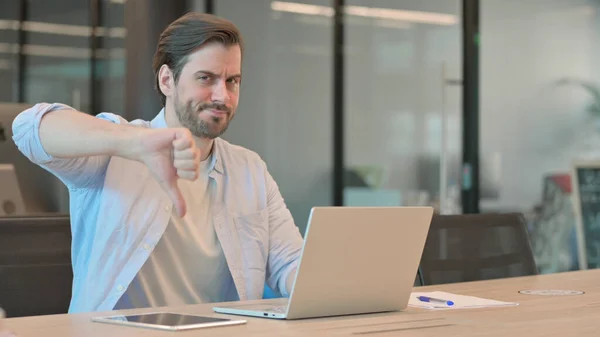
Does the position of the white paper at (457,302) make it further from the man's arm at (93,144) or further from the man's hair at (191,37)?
the man's hair at (191,37)

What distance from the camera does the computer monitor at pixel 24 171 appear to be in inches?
124

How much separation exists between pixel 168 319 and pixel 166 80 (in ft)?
3.15

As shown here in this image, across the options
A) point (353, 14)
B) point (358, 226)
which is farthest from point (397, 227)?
point (353, 14)

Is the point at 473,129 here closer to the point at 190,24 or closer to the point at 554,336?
the point at 190,24

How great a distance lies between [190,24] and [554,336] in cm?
128

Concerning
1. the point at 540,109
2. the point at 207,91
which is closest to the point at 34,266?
the point at 207,91

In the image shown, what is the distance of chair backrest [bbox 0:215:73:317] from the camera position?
2213mm

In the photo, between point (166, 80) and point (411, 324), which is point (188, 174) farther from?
point (166, 80)

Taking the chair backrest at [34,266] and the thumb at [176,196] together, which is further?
the chair backrest at [34,266]

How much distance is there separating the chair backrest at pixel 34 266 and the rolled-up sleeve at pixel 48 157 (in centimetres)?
12

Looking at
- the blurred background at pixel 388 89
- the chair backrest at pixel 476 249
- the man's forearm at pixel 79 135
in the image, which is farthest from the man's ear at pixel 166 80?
the blurred background at pixel 388 89

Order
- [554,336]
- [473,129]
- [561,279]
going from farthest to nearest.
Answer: [473,129]
[561,279]
[554,336]

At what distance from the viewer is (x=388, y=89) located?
6.35 metres

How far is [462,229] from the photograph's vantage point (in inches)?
117
